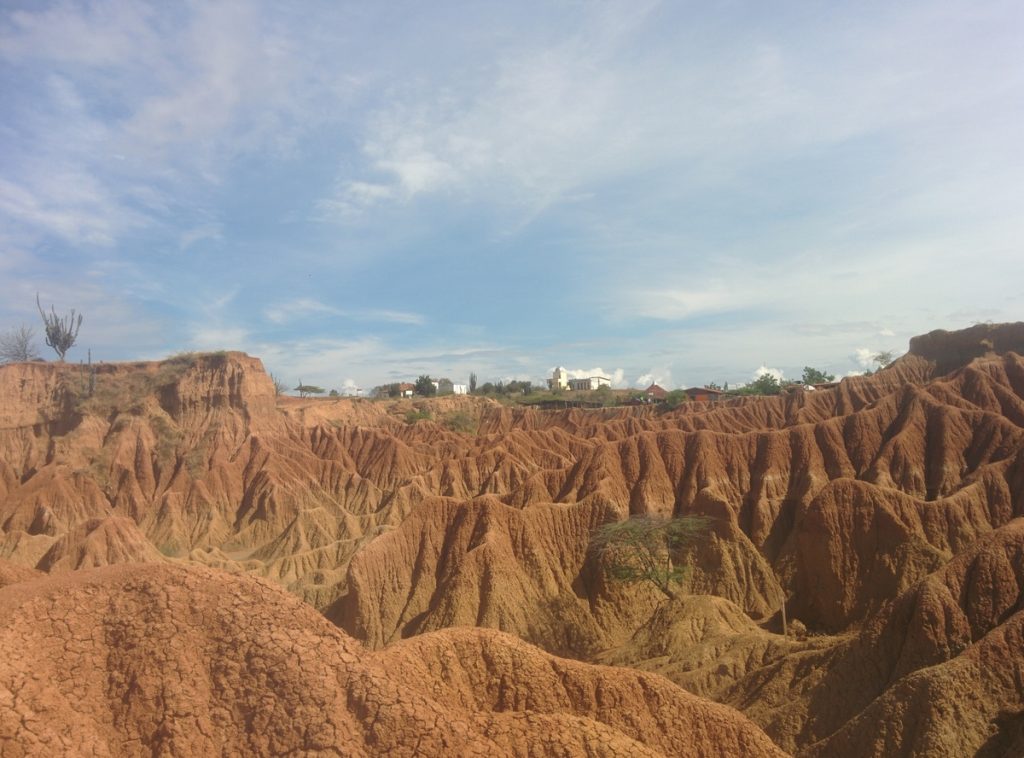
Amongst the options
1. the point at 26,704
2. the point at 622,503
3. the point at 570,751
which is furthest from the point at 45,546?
the point at 570,751

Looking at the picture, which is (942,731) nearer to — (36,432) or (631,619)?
(631,619)

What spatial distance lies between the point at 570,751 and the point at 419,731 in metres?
2.24

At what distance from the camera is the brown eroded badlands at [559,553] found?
39.5 feet

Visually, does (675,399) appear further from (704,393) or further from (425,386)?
(425,386)

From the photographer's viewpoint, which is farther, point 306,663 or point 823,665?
point 823,665

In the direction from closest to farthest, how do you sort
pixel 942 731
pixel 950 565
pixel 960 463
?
pixel 942 731 → pixel 950 565 → pixel 960 463

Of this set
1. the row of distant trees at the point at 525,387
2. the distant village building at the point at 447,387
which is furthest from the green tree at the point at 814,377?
the distant village building at the point at 447,387

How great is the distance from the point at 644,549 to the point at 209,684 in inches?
1082

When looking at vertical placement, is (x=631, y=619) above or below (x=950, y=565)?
below

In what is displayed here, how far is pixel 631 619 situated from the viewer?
34500 millimetres

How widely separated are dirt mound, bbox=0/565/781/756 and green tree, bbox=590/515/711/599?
912 inches

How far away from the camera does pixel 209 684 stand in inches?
434

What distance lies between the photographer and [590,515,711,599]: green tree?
113 ft

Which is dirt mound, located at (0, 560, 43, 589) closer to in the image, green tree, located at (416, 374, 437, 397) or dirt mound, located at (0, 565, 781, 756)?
dirt mound, located at (0, 565, 781, 756)
